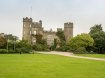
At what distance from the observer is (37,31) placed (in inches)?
3888

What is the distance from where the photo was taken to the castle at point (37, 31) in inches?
3824

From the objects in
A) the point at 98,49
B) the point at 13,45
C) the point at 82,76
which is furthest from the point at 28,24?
the point at 82,76

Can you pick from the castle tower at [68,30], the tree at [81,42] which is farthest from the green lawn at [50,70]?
the castle tower at [68,30]

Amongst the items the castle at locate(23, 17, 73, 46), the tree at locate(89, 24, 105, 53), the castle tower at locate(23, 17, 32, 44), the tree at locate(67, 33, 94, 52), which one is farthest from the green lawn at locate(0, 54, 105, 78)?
the castle at locate(23, 17, 73, 46)

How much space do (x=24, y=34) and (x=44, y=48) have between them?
1252 centimetres

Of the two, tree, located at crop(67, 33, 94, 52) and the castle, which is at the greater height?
the castle

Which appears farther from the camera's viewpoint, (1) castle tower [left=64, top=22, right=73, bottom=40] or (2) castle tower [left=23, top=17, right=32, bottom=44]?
(1) castle tower [left=64, top=22, right=73, bottom=40]

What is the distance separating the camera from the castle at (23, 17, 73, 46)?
319 feet

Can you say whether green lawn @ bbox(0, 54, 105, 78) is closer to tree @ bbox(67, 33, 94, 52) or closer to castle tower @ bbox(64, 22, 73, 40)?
tree @ bbox(67, 33, 94, 52)

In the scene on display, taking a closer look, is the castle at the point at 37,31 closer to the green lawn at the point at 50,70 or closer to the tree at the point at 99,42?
the tree at the point at 99,42

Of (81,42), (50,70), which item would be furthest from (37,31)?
(50,70)

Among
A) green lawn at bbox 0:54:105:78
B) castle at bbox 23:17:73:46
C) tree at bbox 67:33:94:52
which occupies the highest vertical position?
castle at bbox 23:17:73:46

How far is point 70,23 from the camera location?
102 meters

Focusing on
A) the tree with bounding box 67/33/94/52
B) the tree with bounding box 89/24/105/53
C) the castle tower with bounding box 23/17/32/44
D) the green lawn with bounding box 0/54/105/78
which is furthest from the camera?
the castle tower with bounding box 23/17/32/44
